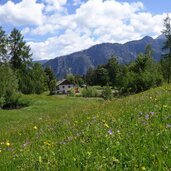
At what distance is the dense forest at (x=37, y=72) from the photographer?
2105 inches

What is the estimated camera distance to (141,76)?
2318 inches

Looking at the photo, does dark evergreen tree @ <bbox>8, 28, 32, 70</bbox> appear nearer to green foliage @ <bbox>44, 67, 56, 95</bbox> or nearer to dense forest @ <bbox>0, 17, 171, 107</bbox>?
dense forest @ <bbox>0, 17, 171, 107</bbox>

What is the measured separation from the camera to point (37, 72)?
99.9 metres

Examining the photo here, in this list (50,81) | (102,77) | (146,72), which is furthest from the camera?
(102,77)

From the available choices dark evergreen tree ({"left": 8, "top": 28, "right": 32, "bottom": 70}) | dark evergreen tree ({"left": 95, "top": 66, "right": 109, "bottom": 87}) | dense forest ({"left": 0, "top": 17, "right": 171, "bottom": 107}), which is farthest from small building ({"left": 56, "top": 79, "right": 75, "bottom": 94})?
dark evergreen tree ({"left": 8, "top": 28, "right": 32, "bottom": 70})

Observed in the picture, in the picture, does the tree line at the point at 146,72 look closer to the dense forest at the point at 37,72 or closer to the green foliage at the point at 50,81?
the dense forest at the point at 37,72

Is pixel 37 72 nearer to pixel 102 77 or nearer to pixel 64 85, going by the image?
pixel 102 77

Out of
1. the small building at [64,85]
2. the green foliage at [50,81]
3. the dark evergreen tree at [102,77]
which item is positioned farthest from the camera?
the small building at [64,85]

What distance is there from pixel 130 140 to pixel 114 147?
14.9 inches

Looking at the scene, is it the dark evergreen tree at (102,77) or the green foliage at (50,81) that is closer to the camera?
the green foliage at (50,81)

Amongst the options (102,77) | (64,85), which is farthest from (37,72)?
(64,85)

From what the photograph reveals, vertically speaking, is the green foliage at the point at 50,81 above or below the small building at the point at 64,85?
Answer: above

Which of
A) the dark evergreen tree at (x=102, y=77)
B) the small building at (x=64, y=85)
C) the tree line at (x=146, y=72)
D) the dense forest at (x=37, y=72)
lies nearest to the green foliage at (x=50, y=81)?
the dense forest at (x=37, y=72)

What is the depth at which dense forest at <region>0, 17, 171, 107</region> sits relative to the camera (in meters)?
53.5
